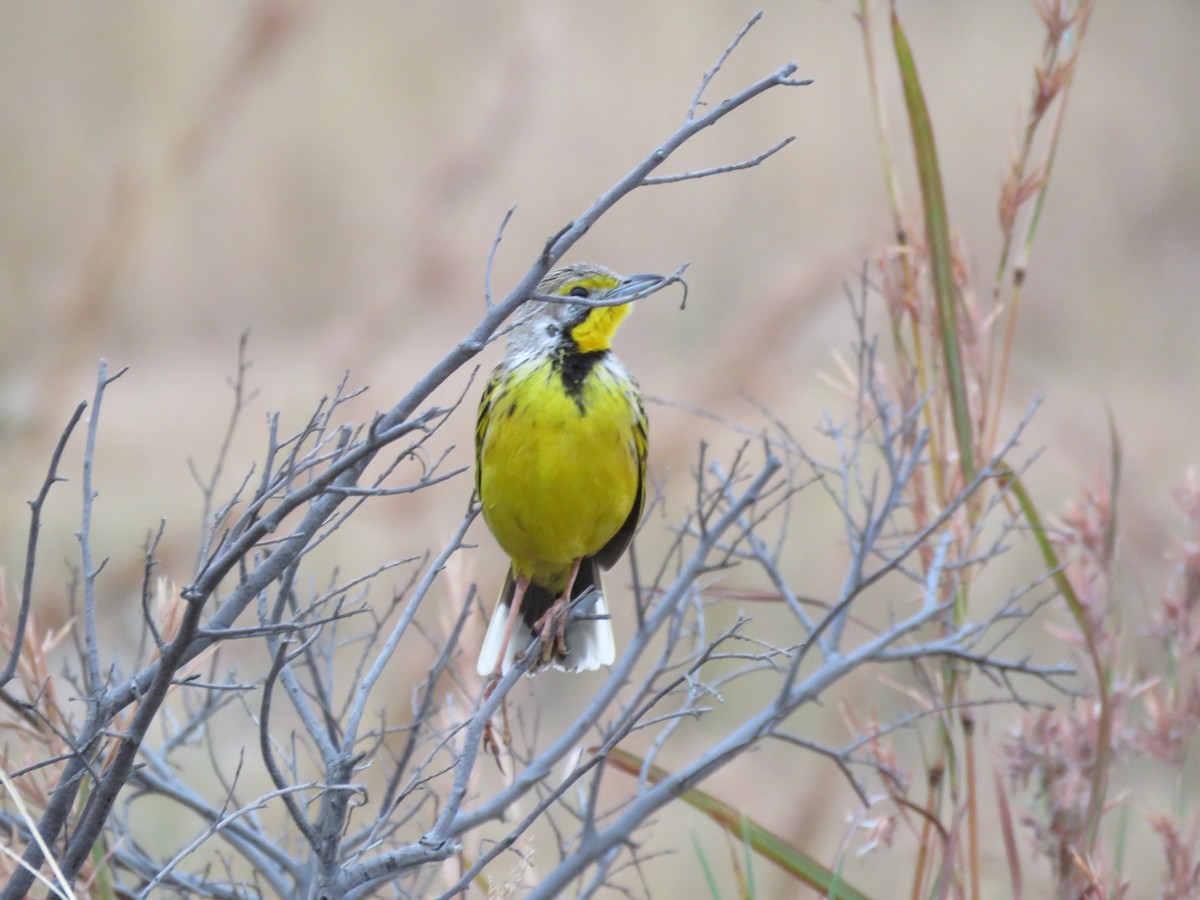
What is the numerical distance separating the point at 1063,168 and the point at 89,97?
5063 mm

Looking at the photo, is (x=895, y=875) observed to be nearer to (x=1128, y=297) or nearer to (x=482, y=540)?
(x=482, y=540)

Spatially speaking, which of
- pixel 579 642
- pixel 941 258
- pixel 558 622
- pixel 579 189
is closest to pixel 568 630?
pixel 579 642

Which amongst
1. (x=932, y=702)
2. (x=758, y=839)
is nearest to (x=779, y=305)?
(x=932, y=702)

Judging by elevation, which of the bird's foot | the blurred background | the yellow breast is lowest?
the bird's foot

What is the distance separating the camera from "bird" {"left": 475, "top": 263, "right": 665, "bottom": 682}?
6.60ft

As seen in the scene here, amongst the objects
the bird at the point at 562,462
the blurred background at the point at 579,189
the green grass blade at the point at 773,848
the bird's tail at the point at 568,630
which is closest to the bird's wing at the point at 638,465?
the bird at the point at 562,462

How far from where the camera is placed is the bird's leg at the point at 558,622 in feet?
6.73

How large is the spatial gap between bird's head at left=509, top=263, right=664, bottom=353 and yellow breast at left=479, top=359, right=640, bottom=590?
0.06 meters

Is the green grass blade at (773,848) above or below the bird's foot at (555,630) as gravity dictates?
below

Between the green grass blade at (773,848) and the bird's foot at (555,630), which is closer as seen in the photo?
the green grass blade at (773,848)

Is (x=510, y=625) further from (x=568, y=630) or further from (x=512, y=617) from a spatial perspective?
(x=568, y=630)

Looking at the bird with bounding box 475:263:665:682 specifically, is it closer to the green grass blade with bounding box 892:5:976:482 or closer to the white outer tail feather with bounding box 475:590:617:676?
the white outer tail feather with bounding box 475:590:617:676

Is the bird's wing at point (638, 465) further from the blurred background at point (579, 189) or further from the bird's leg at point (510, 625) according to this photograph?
the blurred background at point (579, 189)

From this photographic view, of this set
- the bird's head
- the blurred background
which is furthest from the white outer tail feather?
the blurred background
